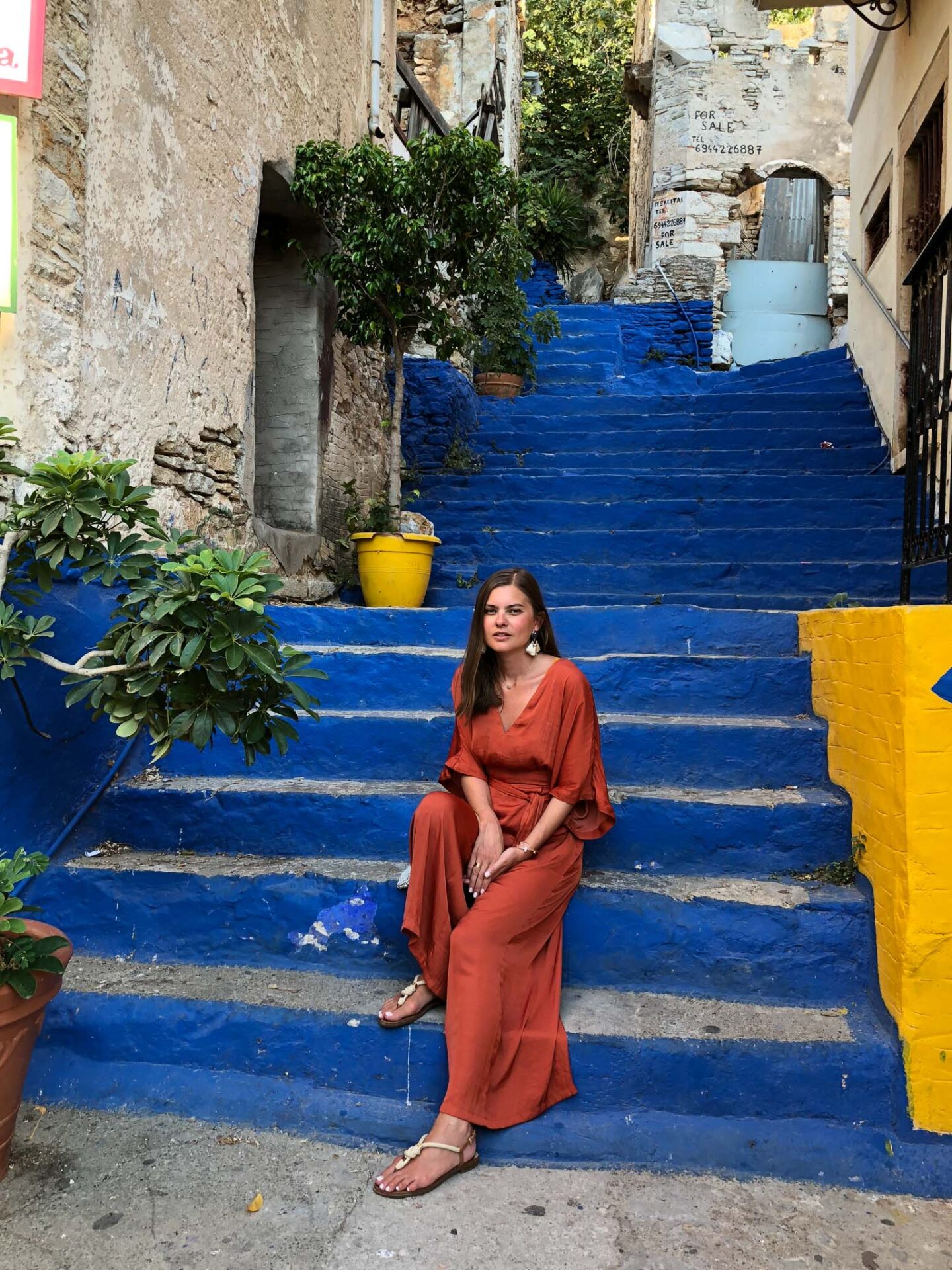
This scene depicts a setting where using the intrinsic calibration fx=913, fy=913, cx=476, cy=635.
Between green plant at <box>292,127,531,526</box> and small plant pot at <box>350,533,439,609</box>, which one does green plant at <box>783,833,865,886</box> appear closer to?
small plant pot at <box>350,533,439,609</box>

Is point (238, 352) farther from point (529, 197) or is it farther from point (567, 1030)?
point (567, 1030)

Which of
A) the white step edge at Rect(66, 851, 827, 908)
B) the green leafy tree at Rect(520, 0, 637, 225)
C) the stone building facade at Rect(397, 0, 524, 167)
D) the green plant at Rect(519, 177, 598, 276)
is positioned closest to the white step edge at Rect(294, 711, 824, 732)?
the white step edge at Rect(66, 851, 827, 908)

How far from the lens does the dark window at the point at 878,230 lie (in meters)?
7.37

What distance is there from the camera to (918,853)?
2.22m

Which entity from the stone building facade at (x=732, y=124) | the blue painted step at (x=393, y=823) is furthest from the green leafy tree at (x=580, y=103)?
the blue painted step at (x=393, y=823)

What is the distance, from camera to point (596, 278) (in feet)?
56.4

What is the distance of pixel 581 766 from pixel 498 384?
23.8ft

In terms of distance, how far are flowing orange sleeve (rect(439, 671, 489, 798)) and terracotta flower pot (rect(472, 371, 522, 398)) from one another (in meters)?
7.03

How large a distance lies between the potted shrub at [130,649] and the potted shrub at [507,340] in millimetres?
5396

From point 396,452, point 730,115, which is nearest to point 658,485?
point 396,452

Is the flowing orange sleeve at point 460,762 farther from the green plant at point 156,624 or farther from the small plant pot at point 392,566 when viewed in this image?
the small plant pot at point 392,566

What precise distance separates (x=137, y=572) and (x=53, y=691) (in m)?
0.74

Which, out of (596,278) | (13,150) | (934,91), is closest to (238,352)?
(13,150)

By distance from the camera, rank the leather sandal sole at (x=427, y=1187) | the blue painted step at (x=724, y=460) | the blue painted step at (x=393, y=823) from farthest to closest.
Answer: the blue painted step at (x=724, y=460) → the blue painted step at (x=393, y=823) → the leather sandal sole at (x=427, y=1187)
